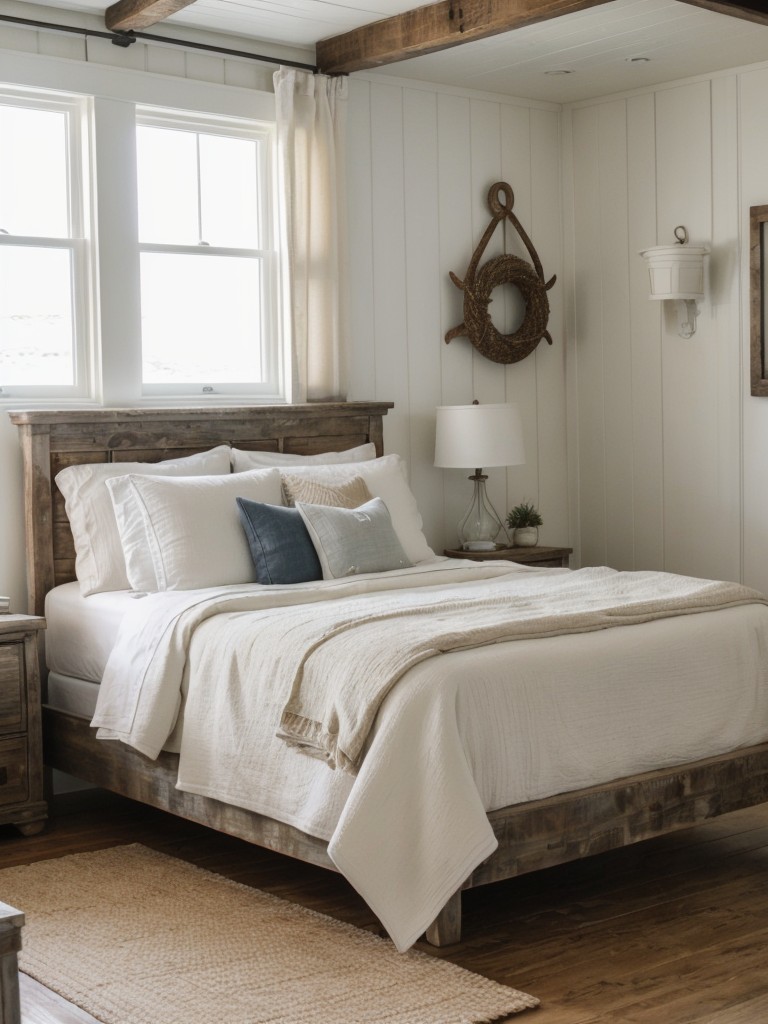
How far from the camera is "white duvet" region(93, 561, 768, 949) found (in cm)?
291

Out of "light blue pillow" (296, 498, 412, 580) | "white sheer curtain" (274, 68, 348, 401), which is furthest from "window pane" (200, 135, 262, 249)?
"light blue pillow" (296, 498, 412, 580)

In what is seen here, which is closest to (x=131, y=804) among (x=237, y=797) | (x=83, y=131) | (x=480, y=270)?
(x=237, y=797)

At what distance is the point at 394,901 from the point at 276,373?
273 cm

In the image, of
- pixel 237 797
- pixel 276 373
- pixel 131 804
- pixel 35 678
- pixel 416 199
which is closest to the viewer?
pixel 237 797

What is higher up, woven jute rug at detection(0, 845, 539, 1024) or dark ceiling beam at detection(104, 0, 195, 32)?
dark ceiling beam at detection(104, 0, 195, 32)

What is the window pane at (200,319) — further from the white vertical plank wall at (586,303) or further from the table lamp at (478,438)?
the table lamp at (478,438)

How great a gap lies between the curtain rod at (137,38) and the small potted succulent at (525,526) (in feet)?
6.73

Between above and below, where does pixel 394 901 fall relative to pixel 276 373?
below

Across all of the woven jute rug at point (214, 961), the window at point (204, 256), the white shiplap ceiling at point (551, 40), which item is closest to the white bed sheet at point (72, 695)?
the woven jute rug at point (214, 961)

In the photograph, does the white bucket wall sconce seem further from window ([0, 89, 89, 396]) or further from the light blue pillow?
window ([0, 89, 89, 396])

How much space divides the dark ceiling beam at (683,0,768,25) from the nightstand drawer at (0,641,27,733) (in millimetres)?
2947

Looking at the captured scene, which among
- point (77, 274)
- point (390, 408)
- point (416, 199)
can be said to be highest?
point (416, 199)

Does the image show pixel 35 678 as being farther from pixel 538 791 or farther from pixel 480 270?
pixel 480 270

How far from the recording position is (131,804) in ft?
14.7
